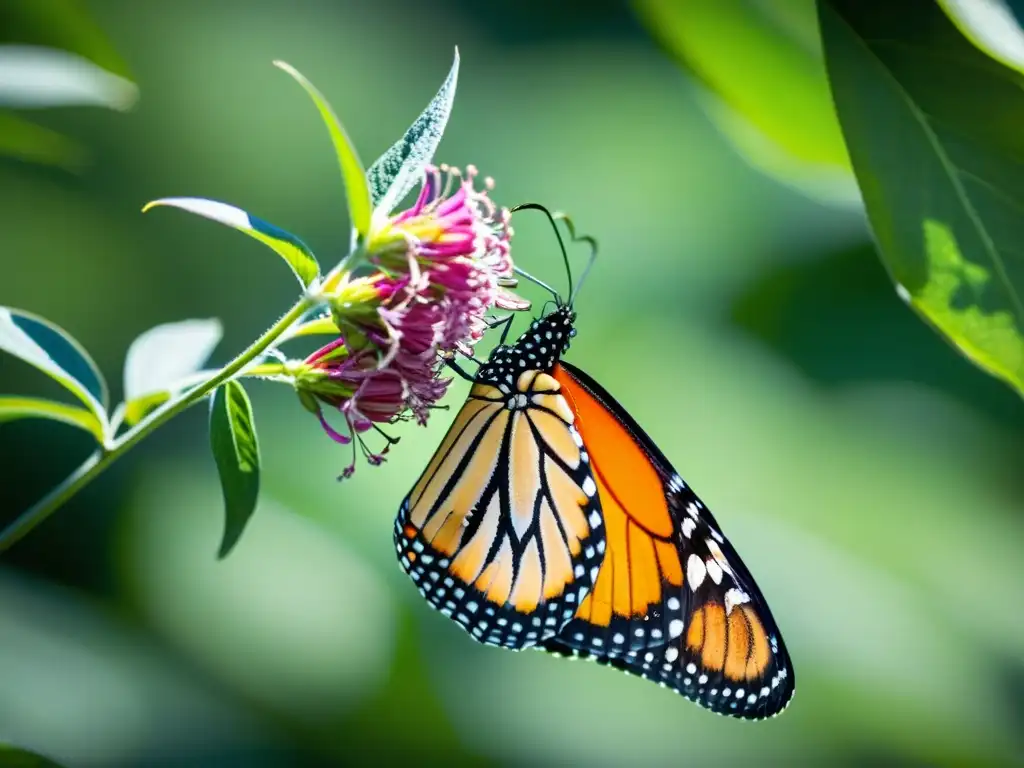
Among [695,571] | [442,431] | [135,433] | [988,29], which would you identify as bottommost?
[442,431]

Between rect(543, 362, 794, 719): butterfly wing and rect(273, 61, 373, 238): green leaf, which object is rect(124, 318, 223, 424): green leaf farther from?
rect(543, 362, 794, 719): butterfly wing

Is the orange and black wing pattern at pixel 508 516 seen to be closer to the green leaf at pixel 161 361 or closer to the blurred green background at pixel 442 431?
the green leaf at pixel 161 361

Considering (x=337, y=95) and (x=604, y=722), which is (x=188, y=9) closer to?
(x=337, y=95)

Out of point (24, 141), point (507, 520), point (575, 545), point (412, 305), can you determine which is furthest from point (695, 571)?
point (24, 141)

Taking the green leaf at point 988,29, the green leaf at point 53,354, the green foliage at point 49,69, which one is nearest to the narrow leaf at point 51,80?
the green foliage at point 49,69

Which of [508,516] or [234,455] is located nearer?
[234,455]

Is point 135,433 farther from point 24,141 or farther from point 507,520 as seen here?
point 507,520

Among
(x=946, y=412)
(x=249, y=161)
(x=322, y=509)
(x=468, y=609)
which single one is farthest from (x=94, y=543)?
(x=946, y=412)
